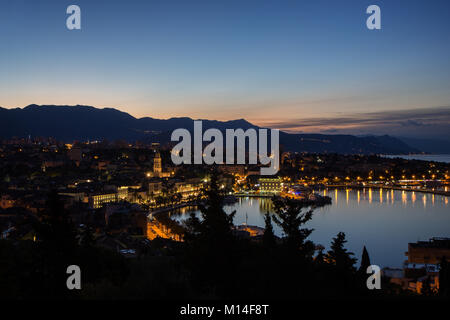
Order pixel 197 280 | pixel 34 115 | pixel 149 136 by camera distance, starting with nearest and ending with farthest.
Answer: pixel 197 280 → pixel 34 115 → pixel 149 136

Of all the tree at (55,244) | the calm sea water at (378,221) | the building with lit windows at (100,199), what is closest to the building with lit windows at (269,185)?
the calm sea water at (378,221)

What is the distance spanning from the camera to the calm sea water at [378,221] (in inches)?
468

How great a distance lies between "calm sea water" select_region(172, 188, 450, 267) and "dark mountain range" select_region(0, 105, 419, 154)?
39.0 metres

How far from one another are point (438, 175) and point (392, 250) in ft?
108

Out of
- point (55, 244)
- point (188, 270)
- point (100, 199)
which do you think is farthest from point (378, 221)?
point (55, 244)

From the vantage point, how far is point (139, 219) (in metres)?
12.5

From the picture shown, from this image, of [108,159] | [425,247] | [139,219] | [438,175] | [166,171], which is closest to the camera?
[425,247]

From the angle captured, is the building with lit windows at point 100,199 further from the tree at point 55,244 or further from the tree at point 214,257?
the tree at point 214,257

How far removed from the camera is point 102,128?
80.1m

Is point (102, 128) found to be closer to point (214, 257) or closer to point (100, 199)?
point (100, 199)

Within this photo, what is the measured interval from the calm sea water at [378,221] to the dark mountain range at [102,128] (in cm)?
3903

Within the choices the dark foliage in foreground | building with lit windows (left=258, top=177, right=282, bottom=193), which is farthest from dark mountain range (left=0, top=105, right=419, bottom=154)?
the dark foliage in foreground
